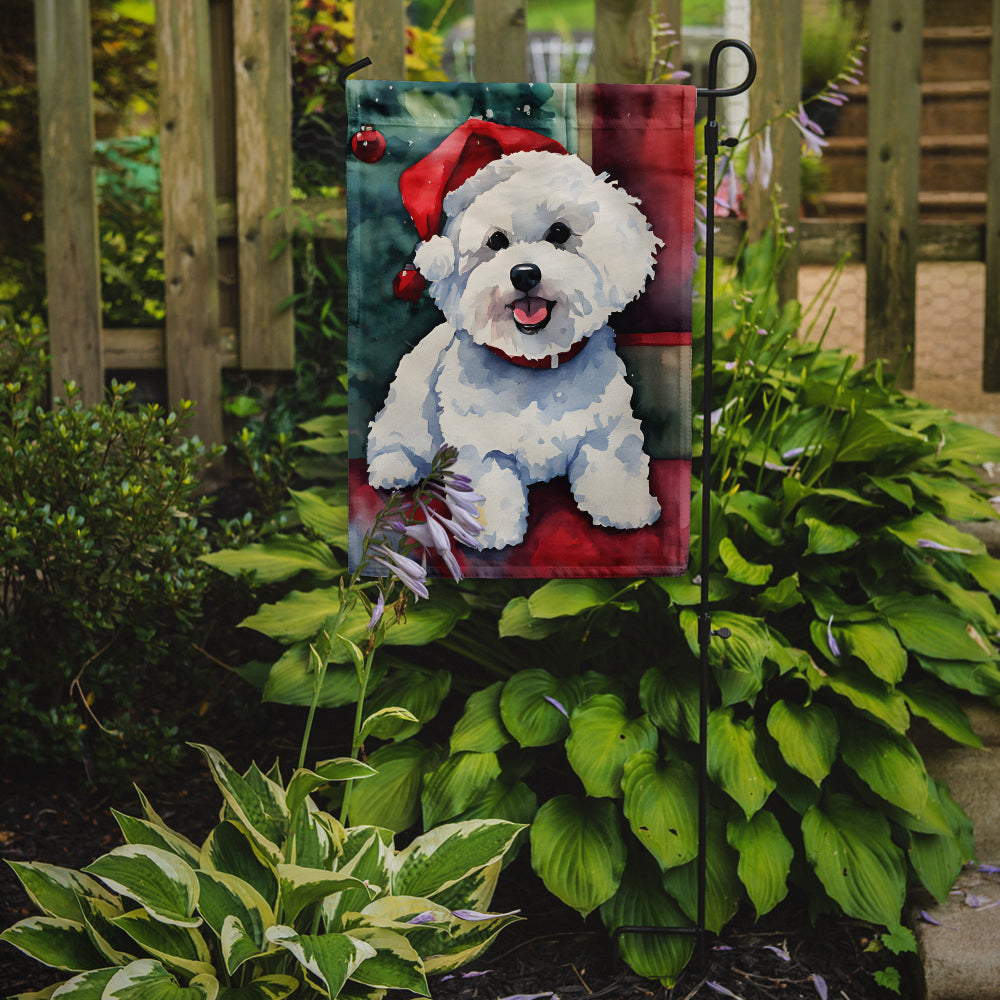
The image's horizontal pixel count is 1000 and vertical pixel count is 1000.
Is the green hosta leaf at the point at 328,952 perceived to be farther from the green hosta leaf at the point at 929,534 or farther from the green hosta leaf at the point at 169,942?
the green hosta leaf at the point at 929,534

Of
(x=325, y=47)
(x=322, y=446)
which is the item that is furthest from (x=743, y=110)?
(x=322, y=446)

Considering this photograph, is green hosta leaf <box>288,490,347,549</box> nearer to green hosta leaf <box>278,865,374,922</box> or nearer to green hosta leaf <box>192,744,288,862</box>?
green hosta leaf <box>192,744,288,862</box>

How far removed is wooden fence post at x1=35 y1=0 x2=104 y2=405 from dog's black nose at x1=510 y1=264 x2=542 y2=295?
200cm

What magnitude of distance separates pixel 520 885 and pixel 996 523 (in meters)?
1.58

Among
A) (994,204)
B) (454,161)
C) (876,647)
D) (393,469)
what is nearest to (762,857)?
(876,647)

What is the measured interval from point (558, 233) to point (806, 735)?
107cm

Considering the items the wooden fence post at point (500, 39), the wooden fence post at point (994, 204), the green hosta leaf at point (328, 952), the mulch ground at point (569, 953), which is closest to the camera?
the green hosta leaf at point (328, 952)

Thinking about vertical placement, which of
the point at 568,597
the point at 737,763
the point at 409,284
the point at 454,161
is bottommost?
the point at 737,763

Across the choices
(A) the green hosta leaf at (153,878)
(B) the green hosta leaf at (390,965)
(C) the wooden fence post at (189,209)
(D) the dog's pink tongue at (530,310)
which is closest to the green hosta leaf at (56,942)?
(A) the green hosta leaf at (153,878)

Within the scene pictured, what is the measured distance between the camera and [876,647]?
1967 millimetres

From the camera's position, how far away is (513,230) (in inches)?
67.8

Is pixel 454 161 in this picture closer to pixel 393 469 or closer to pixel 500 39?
pixel 393 469

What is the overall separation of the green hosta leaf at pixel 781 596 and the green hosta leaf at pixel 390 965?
3.32 feet

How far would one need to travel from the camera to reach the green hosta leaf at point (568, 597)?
1.94 meters
